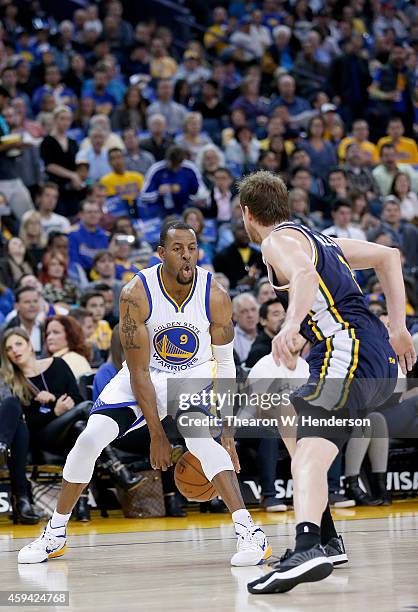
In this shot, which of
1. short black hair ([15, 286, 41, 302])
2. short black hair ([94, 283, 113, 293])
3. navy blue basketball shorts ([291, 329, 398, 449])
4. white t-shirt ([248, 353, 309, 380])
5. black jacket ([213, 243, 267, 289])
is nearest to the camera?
navy blue basketball shorts ([291, 329, 398, 449])

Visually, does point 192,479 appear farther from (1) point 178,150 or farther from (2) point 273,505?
(1) point 178,150

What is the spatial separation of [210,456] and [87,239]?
659 cm

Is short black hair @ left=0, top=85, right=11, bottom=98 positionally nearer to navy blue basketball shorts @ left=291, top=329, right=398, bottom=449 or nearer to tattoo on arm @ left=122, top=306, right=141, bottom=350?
tattoo on arm @ left=122, top=306, right=141, bottom=350

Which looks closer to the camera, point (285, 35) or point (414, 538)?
point (414, 538)

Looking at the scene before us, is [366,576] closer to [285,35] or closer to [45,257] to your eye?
[45,257]

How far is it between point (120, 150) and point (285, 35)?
6994 millimetres

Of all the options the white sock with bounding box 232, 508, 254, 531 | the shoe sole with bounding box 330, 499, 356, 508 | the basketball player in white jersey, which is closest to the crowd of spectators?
the shoe sole with bounding box 330, 499, 356, 508

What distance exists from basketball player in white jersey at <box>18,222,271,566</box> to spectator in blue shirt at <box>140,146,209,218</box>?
7.22 meters

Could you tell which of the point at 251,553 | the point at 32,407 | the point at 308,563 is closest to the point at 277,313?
the point at 32,407

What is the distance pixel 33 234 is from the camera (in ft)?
38.4

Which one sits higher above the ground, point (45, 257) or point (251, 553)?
point (45, 257)

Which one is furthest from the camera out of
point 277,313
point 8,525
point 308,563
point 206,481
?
point 277,313

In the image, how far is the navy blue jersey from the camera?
193 inches

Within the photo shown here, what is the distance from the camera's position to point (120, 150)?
13.5m
